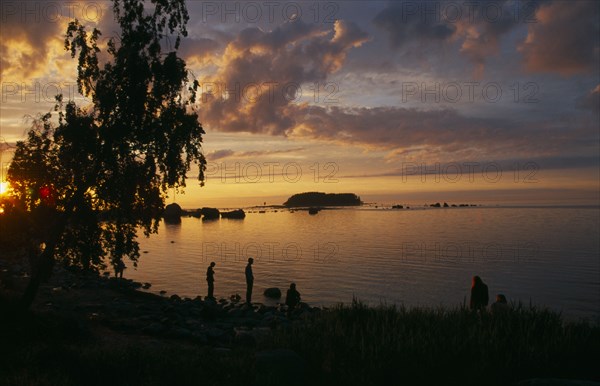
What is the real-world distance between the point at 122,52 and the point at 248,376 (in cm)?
1499

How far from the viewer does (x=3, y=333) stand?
528 inches

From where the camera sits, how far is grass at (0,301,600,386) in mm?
10133

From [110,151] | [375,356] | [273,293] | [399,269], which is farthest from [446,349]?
[399,269]

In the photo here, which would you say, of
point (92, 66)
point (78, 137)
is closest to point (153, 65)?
point (92, 66)

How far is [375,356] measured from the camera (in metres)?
11.1

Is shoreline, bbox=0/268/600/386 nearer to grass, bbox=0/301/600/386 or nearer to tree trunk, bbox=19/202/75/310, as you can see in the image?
grass, bbox=0/301/600/386

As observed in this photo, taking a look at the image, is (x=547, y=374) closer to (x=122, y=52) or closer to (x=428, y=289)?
(x=122, y=52)

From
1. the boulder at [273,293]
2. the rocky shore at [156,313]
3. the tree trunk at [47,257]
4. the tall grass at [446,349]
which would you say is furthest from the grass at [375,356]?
the boulder at [273,293]

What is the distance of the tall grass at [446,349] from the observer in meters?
10.7

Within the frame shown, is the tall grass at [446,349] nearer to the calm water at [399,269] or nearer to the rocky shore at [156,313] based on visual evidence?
the rocky shore at [156,313]

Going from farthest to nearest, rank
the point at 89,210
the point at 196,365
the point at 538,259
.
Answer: the point at 538,259, the point at 89,210, the point at 196,365

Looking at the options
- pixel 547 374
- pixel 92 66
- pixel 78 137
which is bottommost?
pixel 547 374

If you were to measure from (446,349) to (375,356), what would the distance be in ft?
6.92

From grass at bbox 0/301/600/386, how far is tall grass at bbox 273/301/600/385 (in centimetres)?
3
